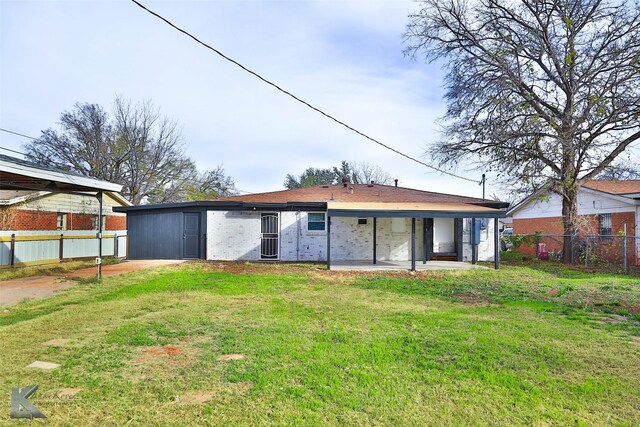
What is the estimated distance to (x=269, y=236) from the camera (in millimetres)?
16844

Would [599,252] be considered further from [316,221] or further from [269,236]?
[269,236]

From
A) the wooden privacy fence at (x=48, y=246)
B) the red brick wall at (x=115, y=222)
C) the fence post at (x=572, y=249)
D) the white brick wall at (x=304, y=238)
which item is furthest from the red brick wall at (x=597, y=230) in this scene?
the red brick wall at (x=115, y=222)

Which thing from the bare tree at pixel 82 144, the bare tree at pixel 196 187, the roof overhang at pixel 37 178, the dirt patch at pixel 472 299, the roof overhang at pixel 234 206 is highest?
the bare tree at pixel 82 144

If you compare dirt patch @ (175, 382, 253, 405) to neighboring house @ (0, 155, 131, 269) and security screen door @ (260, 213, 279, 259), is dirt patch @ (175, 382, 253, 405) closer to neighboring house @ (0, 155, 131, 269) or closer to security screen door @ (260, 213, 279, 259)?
neighboring house @ (0, 155, 131, 269)

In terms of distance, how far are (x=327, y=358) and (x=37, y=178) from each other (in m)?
7.85

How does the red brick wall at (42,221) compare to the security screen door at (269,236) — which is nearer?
the red brick wall at (42,221)

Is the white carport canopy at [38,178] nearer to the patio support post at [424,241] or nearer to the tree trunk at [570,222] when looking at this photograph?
the patio support post at [424,241]

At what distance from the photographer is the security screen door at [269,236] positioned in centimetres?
1680

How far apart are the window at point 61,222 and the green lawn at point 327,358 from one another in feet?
35.0

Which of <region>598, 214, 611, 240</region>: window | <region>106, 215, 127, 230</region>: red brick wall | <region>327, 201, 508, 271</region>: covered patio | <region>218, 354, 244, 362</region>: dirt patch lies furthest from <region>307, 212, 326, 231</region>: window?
<region>598, 214, 611, 240</region>: window

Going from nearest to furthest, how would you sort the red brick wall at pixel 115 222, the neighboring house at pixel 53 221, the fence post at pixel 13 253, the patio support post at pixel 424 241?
the neighboring house at pixel 53 221
the fence post at pixel 13 253
the patio support post at pixel 424 241
the red brick wall at pixel 115 222

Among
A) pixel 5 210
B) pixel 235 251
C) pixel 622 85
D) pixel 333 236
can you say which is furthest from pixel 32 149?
pixel 622 85

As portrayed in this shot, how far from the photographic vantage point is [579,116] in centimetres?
1563

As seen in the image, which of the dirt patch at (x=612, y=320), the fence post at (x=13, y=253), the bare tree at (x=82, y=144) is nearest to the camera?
the dirt patch at (x=612, y=320)
